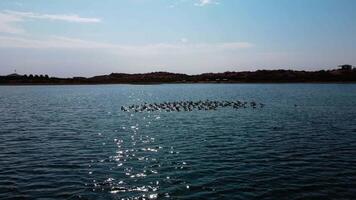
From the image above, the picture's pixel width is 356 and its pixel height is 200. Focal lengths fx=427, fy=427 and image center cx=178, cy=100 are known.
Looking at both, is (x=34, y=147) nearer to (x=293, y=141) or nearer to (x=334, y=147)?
(x=293, y=141)

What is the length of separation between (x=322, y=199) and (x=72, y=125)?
3499 centimetres

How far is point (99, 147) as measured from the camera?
3350 cm

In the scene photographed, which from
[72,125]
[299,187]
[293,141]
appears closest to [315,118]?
[293,141]

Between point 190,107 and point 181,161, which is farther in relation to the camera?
point 190,107

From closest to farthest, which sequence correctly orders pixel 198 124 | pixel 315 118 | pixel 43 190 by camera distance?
1. pixel 43 190
2. pixel 198 124
3. pixel 315 118

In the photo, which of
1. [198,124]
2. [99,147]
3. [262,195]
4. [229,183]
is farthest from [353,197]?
[198,124]

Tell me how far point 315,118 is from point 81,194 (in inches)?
1572

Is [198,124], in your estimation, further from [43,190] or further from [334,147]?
[43,190]

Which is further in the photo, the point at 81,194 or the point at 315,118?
the point at 315,118

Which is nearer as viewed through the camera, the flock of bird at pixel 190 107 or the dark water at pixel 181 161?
the dark water at pixel 181 161

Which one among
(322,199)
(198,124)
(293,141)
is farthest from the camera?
(198,124)

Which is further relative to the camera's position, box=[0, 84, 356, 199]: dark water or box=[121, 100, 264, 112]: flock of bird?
box=[121, 100, 264, 112]: flock of bird

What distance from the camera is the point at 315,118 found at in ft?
176

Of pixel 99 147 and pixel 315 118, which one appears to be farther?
pixel 315 118
